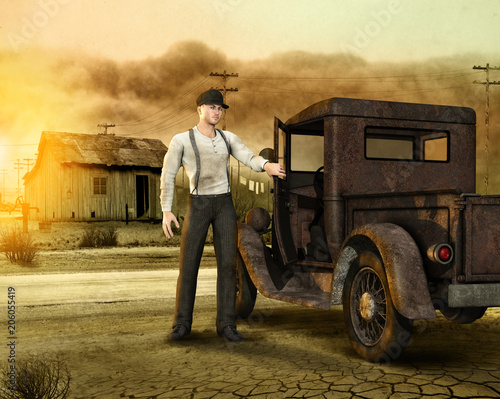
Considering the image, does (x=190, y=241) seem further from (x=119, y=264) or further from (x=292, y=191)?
(x=119, y=264)

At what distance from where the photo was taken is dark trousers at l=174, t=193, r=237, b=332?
5.44m

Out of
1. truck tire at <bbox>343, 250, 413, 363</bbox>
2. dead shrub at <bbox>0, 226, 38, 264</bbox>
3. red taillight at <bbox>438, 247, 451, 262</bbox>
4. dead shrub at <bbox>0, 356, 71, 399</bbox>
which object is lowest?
dead shrub at <bbox>0, 226, 38, 264</bbox>

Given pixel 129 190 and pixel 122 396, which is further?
pixel 129 190

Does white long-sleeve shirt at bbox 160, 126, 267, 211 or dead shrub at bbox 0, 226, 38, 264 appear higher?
white long-sleeve shirt at bbox 160, 126, 267, 211

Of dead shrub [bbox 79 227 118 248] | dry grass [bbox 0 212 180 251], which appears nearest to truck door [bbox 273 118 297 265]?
dry grass [bbox 0 212 180 251]

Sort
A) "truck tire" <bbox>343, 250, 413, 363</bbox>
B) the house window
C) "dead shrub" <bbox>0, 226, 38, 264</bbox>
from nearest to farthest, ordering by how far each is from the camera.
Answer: "truck tire" <bbox>343, 250, 413, 363</bbox>
"dead shrub" <bbox>0, 226, 38, 264</bbox>
the house window

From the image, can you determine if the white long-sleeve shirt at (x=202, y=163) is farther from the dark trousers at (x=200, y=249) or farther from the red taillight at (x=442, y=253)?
the red taillight at (x=442, y=253)

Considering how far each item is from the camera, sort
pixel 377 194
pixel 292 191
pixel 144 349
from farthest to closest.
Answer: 1. pixel 292 191
2. pixel 144 349
3. pixel 377 194

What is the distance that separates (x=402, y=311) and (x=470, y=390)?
648 millimetres

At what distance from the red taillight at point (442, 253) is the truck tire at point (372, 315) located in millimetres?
406

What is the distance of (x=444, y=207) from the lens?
13.1 ft

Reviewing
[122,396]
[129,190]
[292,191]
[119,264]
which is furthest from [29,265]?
[129,190]

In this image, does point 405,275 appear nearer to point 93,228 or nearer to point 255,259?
point 255,259

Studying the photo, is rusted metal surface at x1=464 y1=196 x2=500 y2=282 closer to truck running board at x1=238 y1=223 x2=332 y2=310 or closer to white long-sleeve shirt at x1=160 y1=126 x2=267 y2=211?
truck running board at x1=238 y1=223 x2=332 y2=310
